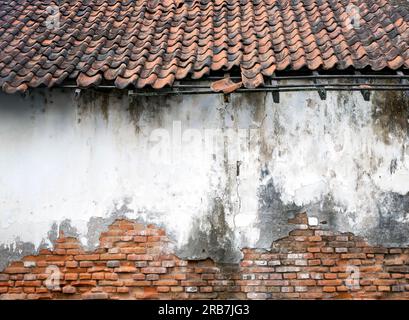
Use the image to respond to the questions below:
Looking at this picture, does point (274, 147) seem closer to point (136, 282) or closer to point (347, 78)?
point (347, 78)

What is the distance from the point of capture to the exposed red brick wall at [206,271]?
5.50 metres

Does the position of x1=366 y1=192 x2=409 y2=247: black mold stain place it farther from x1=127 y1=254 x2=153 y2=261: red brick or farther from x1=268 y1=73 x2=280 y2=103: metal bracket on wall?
x1=127 y1=254 x2=153 y2=261: red brick

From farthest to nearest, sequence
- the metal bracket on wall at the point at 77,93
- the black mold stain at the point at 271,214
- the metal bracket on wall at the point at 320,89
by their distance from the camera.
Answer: the black mold stain at the point at 271,214
the metal bracket on wall at the point at 77,93
the metal bracket on wall at the point at 320,89

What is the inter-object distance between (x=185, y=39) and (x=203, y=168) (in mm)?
1525

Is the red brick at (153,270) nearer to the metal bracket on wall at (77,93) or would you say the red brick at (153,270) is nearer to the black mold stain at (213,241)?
the black mold stain at (213,241)

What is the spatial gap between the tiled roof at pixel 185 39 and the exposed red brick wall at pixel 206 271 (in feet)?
5.40

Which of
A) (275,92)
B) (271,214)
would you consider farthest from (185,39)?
(271,214)

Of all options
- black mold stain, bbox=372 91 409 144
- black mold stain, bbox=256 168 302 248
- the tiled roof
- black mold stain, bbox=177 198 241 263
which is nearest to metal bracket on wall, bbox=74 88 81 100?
the tiled roof

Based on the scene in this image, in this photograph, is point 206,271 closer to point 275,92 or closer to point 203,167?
point 203,167

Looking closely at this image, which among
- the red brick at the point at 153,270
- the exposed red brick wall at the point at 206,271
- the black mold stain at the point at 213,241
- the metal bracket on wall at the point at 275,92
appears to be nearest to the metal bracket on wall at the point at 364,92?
the metal bracket on wall at the point at 275,92

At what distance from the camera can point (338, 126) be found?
18.6 ft

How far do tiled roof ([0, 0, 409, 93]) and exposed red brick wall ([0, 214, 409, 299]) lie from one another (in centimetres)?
165

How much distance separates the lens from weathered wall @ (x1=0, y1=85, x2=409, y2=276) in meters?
5.59

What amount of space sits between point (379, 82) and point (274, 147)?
1272mm
